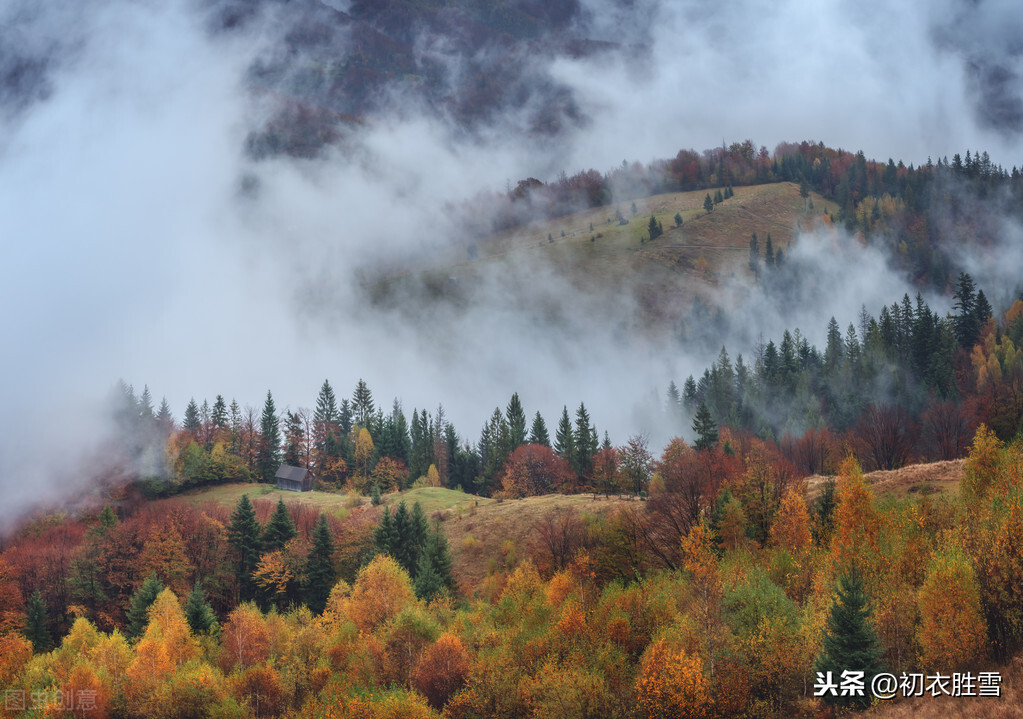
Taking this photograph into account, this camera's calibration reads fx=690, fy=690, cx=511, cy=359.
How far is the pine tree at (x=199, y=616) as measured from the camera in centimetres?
8562

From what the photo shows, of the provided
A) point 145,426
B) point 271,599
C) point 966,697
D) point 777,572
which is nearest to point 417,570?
point 271,599

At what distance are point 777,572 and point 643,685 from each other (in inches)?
839

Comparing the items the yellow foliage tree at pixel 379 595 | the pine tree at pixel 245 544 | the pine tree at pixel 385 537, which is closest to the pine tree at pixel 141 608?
the pine tree at pixel 245 544

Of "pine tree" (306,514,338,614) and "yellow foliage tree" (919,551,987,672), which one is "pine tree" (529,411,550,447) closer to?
"pine tree" (306,514,338,614)

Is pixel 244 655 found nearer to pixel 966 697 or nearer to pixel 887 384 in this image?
pixel 966 697

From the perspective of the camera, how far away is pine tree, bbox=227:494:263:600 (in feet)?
343

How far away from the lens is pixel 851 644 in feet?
141

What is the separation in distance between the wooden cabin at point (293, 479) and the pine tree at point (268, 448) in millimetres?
8364

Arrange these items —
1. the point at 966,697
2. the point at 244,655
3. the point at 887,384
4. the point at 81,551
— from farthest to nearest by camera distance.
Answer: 1. the point at 887,384
2. the point at 81,551
3. the point at 244,655
4. the point at 966,697

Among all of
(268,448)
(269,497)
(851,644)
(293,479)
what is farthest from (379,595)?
(268,448)

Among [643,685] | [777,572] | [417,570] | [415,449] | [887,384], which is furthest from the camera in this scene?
[415,449]

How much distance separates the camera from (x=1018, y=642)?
4288 cm

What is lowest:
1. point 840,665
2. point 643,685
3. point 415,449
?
point 643,685

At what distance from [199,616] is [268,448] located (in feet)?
282
